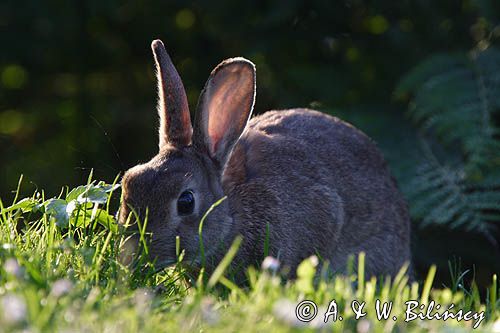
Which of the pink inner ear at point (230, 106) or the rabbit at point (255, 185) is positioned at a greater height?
the pink inner ear at point (230, 106)

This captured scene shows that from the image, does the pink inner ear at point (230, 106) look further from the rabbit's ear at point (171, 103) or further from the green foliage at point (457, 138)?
the green foliage at point (457, 138)

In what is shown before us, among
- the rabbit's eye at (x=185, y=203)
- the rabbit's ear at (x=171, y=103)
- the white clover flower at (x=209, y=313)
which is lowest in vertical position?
the rabbit's eye at (x=185, y=203)

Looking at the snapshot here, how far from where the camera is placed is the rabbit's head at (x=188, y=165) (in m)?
3.89

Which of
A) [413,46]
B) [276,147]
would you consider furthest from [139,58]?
[276,147]

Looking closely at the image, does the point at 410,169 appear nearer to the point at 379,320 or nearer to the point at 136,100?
the point at 136,100

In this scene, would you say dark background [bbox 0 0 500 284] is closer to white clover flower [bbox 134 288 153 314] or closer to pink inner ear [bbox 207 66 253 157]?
pink inner ear [bbox 207 66 253 157]

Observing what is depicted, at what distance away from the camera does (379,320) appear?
9.31 ft

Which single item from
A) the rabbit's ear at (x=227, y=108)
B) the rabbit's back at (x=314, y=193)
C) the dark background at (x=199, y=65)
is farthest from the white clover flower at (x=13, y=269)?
the dark background at (x=199, y=65)

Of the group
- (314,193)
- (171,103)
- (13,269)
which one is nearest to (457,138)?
(314,193)

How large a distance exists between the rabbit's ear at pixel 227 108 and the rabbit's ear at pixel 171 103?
0.08 metres

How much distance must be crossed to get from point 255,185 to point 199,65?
8.87ft

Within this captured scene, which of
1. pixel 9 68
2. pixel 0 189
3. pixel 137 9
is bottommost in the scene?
pixel 0 189

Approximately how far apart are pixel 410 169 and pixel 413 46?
1.17 metres

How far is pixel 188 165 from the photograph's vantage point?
4.24 m
